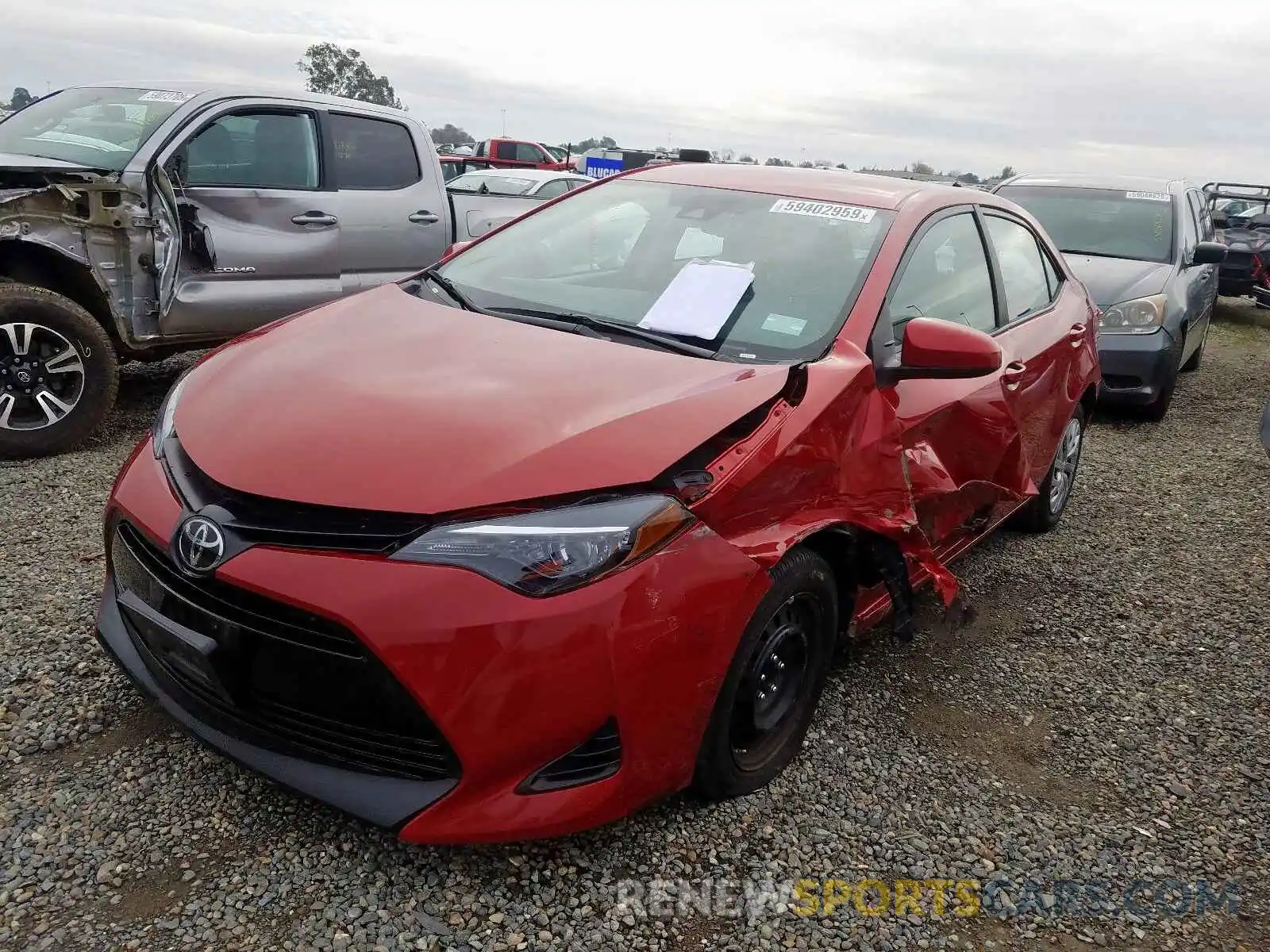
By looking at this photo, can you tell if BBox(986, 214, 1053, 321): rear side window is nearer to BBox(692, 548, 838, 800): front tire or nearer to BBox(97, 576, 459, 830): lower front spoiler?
BBox(692, 548, 838, 800): front tire

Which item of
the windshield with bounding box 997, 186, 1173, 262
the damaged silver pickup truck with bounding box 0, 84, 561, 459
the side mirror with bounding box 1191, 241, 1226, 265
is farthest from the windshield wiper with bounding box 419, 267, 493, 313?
the side mirror with bounding box 1191, 241, 1226, 265

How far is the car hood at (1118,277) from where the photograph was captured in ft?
22.6

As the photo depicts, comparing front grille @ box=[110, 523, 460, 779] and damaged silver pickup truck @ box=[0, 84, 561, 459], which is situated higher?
damaged silver pickup truck @ box=[0, 84, 561, 459]

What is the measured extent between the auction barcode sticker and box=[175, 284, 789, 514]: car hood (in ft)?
2.87

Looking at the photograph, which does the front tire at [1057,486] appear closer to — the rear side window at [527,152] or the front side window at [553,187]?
the front side window at [553,187]

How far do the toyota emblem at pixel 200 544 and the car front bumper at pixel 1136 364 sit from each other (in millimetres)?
6283

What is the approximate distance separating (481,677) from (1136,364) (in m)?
6.31

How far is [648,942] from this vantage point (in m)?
2.05

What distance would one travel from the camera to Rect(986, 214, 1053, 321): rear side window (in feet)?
12.6

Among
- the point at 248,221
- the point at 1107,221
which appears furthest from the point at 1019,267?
the point at 1107,221

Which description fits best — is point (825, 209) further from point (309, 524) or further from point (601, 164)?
point (601, 164)

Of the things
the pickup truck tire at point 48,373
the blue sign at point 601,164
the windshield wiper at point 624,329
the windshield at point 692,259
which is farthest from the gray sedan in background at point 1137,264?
the blue sign at point 601,164

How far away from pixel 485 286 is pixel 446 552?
1.48 m

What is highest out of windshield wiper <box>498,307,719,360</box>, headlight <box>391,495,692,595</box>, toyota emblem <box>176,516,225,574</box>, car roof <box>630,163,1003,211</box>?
car roof <box>630,163,1003,211</box>
